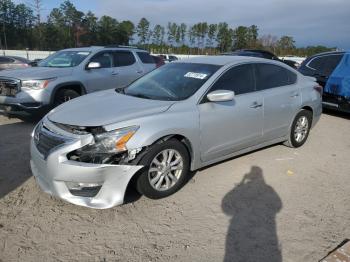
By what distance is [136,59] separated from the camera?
9.49 meters

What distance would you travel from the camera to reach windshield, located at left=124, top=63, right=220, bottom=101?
467cm

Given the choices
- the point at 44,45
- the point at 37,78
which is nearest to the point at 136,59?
the point at 37,78

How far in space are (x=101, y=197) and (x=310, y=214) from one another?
7.46 feet

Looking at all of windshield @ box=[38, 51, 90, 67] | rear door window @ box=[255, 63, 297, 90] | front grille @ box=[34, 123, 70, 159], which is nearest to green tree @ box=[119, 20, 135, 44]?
windshield @ box=[38, 51, 90, 67]

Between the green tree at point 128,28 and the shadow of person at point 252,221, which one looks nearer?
the shadow of person at point 252,221

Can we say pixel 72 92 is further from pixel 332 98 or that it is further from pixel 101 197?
pixel 332 98

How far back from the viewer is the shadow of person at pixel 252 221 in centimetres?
327

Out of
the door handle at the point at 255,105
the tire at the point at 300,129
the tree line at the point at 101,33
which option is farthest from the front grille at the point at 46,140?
the tree line at the point at 101,33

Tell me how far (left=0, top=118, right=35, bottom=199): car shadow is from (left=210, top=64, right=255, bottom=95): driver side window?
274 cm

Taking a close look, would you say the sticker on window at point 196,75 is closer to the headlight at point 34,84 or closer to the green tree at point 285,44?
the headlight at point 34,84

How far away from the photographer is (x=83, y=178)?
3602 millimetres

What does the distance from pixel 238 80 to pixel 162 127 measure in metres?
1.64

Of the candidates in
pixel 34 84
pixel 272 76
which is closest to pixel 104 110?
pixel 272 76

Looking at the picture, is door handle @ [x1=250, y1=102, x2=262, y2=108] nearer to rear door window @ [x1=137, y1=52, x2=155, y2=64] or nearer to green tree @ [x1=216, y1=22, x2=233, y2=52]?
rear door window @ [x1=137, y1=52, x2=155, y2=64]
